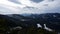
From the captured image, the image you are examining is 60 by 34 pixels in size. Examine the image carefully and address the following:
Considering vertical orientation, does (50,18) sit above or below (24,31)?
above

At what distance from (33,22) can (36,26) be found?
52cm

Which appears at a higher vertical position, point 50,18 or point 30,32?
point 50,18

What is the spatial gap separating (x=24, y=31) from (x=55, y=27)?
2186 millimetres

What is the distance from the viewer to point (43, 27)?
41.0ft

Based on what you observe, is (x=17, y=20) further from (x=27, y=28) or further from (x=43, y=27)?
(x=43, y=27)

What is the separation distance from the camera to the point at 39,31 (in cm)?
1202

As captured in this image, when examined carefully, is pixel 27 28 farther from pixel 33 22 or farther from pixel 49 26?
pixel 49 26

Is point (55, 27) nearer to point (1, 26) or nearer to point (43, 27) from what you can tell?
point (43, 27)

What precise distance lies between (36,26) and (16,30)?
48.9 inches

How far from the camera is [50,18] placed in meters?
11.8

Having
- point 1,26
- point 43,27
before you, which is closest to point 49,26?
point 43,27

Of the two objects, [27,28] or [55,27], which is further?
[55,27]

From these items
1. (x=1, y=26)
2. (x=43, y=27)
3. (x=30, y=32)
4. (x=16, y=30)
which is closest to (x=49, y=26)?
(x=43, y=27)

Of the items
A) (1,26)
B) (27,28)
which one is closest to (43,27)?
(27,28)
